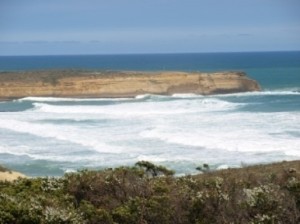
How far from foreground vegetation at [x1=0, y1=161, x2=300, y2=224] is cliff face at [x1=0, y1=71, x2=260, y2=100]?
52.7 meters

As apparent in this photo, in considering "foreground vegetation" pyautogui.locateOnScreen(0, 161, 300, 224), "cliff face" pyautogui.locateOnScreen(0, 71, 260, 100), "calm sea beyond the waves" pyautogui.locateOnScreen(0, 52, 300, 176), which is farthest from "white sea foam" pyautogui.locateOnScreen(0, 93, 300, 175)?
"foreground vegetation" pyautogui.locateOnScreen(0, 161, 300, 224)

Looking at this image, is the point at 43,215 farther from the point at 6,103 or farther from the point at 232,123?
the point at 6,103

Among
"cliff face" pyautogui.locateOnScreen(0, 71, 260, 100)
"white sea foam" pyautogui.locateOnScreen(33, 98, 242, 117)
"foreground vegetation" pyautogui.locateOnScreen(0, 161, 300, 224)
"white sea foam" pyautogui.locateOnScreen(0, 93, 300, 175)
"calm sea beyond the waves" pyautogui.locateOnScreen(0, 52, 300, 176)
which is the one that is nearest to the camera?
"foreground vegetation" pyautogui.locateOnScreen(0, 161, 300, 224)

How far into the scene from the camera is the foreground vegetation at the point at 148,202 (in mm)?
9648

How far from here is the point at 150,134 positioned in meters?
34.0

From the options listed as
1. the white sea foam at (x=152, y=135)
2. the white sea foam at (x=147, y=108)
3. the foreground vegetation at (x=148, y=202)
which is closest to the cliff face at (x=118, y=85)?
the white sea foam at (x=147, y=108)

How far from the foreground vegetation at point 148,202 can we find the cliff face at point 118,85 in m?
52.7

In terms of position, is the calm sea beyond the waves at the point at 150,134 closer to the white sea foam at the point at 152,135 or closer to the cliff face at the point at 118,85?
the white sea foam at the point at 152,135

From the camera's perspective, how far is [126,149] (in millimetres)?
28547

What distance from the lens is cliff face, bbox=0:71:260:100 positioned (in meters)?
64.6

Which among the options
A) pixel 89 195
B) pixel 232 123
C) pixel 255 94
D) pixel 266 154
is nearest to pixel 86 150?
pixel 266 154

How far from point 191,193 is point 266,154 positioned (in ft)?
52.4

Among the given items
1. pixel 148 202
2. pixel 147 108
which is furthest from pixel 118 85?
pixel 148 202

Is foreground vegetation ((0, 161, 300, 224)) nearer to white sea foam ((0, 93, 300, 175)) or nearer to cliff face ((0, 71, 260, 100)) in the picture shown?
white sea foam ((0, 93, 300, 175))
